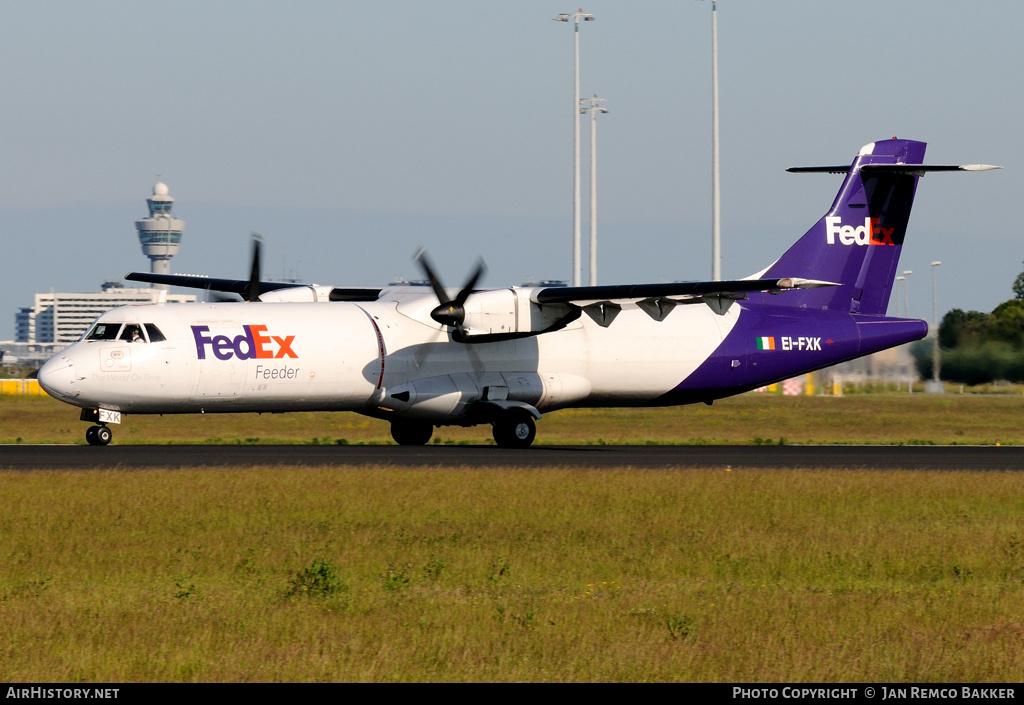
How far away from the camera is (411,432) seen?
3033 cm

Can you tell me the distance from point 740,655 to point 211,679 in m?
3.49

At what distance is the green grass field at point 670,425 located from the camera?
114 ft

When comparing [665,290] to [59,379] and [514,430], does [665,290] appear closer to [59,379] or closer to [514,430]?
[514,430]

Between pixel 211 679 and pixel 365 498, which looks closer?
pixel 211 679

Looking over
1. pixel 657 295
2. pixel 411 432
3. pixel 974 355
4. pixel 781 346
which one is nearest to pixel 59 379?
pixel 411 432

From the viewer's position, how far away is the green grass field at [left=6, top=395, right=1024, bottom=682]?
8586mm

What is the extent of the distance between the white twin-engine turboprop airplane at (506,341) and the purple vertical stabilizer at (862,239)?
36 millimetres

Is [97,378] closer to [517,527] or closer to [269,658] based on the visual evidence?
[517,527]

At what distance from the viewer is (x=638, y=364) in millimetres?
30125

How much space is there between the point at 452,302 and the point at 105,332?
722 centimetres

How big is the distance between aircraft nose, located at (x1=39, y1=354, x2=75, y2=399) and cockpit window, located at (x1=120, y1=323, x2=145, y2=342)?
1.23 m

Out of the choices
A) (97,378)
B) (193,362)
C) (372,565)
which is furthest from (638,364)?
(372,565)

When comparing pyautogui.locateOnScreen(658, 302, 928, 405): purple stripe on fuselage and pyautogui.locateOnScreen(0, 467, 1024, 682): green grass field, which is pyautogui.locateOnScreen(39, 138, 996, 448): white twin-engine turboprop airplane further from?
pyautogui.locateOnScreen(0, 467, 1024, 682): green grass field

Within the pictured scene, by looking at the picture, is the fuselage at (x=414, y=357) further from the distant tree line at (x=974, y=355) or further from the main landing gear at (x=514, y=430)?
the distant tree line at (x=974, y=355)
